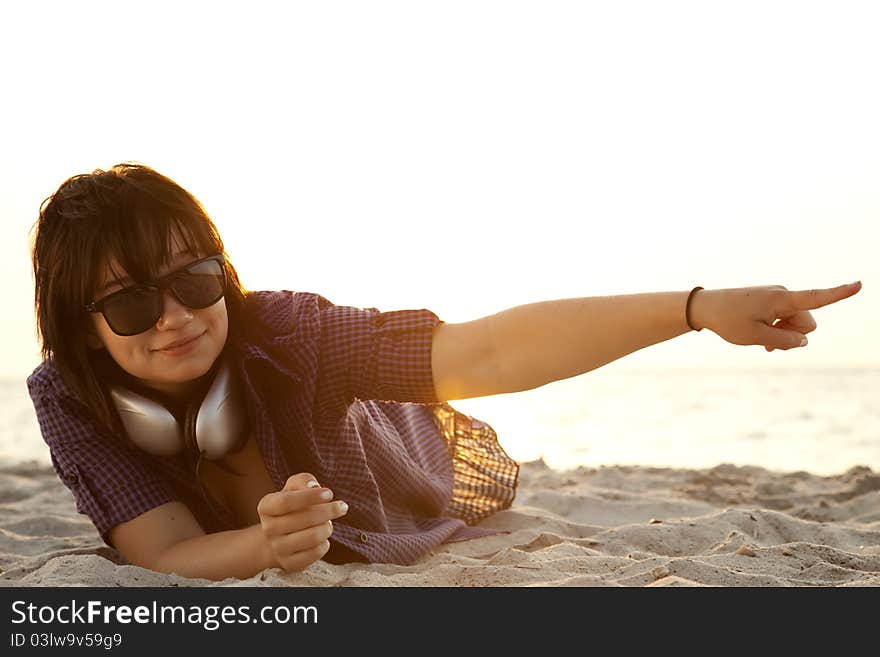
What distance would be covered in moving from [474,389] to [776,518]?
1.65m

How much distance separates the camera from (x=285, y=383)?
284 centimetres

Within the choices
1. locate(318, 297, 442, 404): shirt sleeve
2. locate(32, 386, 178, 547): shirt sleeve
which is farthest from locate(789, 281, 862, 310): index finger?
locate(32, 386, 178, 547): shirt sleeve

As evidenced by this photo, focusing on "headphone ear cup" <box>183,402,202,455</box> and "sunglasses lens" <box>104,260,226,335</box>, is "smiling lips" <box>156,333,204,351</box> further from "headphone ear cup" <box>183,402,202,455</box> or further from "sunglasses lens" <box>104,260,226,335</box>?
"headphone ear cup" <box>183,402,202,455</box>

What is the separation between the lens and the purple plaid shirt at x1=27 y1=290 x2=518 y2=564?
8.81 ft

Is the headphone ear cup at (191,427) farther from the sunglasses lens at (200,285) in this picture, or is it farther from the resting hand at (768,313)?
the resting hand at (768,313)

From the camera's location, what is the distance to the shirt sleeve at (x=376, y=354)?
261cm

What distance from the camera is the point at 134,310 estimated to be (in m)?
2.50

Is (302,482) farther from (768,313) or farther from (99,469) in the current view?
(768,313)

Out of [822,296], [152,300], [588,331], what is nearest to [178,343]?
[152,300]

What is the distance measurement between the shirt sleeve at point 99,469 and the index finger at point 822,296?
1.89m

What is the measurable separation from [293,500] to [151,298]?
2.28ft

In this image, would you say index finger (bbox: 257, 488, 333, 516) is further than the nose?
No
